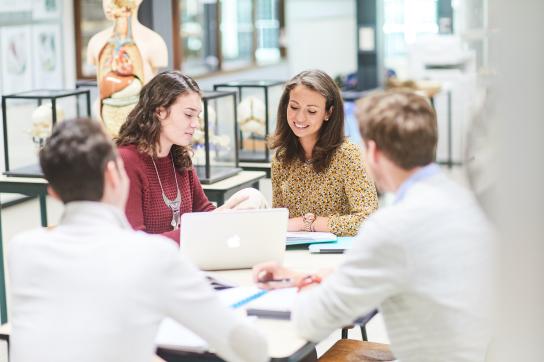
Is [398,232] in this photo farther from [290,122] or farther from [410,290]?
[290,122]

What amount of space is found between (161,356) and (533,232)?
1304mm

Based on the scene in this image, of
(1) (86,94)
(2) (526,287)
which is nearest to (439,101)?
(1) (86,94)

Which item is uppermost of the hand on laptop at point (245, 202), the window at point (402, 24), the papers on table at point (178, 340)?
the window at point (402, 24)

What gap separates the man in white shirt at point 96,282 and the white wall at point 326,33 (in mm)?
10843

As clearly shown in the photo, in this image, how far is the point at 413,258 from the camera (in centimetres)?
192

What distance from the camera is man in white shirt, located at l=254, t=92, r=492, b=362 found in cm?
193

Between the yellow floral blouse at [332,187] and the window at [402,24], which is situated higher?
the window at [402,24]

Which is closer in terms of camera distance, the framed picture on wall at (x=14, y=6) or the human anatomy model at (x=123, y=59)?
the human anatomy model at (x=123, y=59)

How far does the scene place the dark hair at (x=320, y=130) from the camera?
11.3 feet

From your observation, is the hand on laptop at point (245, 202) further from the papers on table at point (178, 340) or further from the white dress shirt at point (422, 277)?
the white dress shirt at point (422, 277)

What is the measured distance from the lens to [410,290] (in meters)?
1.96

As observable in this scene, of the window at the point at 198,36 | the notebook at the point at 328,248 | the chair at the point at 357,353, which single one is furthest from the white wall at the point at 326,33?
the chair at the point at 357,353

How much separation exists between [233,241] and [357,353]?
1.68ft

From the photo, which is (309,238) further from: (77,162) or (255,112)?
(255,112)
